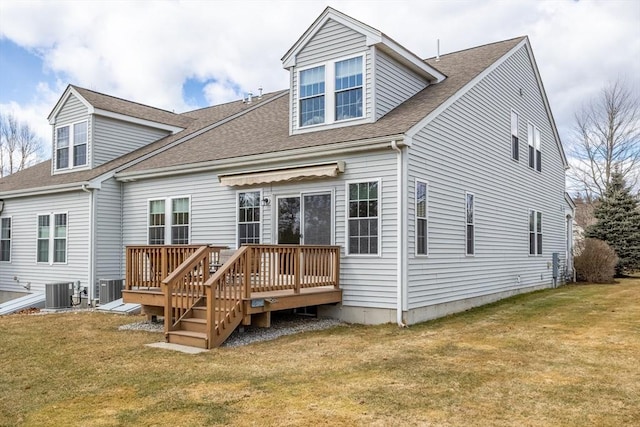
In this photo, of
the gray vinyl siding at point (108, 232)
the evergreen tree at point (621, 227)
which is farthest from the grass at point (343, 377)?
the evergreen tree at point (621, 227)

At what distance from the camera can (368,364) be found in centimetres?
652

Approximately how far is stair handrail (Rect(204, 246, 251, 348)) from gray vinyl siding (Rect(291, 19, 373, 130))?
429 cm

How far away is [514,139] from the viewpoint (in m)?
14.5

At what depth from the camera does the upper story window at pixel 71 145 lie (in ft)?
50.0

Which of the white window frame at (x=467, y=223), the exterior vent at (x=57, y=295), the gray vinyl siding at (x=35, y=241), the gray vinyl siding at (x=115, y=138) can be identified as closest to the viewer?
the white window frame at (x=467, y=223)

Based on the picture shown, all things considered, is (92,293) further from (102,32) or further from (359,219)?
(102,32)

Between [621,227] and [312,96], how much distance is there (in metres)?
18.3

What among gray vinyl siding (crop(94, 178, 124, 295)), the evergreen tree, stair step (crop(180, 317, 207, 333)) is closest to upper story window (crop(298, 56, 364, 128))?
stair step (crop(180, 317, 207, 333))

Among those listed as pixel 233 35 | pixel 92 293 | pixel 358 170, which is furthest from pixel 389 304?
pixel 233 35

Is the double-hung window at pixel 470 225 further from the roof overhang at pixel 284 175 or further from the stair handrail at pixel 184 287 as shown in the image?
the stair handrail at pixel 184 287

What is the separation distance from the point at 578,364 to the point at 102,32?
67.9ft

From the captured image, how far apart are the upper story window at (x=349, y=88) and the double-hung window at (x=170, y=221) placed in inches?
177

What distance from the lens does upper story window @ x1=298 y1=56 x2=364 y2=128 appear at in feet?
35.2

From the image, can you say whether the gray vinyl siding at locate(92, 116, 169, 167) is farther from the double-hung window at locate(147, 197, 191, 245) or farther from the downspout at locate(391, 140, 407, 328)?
the downspout at locate(391, 140, 407, 328)
